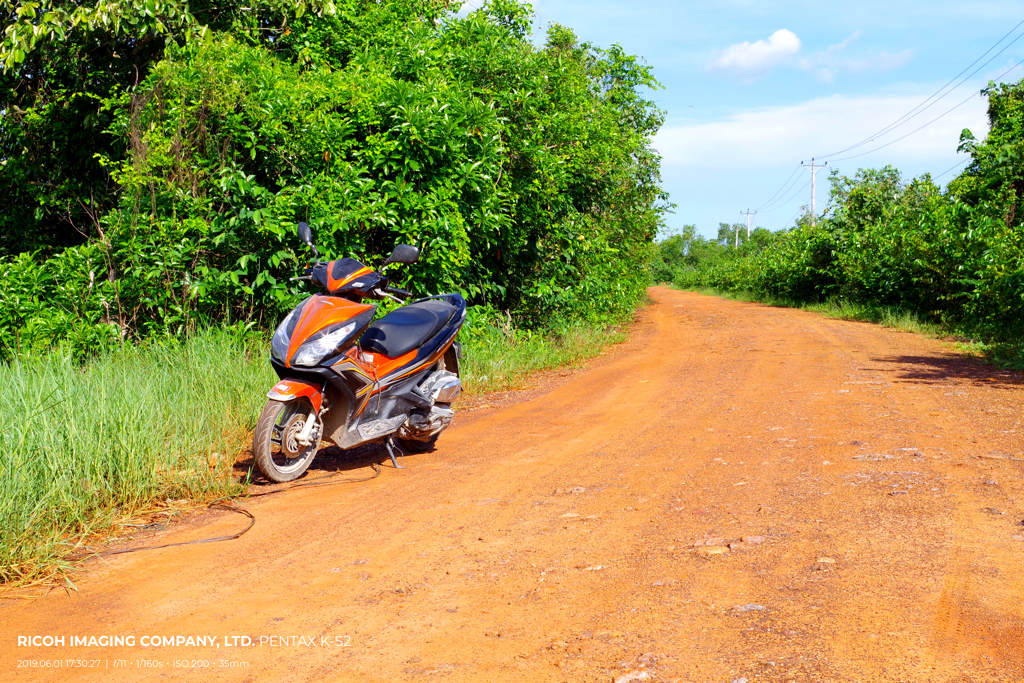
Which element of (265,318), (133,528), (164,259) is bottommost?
(133,528)

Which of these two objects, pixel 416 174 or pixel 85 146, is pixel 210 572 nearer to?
pixel 416 174

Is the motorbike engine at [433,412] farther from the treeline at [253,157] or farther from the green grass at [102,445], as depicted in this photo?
the treeline at [253,157]

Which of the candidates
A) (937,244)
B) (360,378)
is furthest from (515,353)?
(937,244)

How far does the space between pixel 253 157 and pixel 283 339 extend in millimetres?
3753

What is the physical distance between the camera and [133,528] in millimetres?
4438

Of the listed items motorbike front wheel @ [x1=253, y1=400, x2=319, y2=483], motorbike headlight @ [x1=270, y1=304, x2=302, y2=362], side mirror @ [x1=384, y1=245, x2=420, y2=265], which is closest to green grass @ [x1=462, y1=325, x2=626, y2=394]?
side mirror @ [x1=384, y1=245, x2=420, y2=265]

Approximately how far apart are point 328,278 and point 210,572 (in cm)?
232

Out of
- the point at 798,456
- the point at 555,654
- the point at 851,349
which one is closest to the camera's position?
the point at 555,654

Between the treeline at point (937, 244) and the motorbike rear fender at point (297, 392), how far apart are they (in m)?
10.8

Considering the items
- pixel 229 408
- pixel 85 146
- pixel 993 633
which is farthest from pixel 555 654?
pixel 85 146

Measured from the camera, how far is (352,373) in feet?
17.5

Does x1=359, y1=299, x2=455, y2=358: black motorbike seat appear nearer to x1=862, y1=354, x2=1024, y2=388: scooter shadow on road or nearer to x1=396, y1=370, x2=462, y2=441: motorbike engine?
x1=396, y1=370, x2=462, y2=441: motorbike engine

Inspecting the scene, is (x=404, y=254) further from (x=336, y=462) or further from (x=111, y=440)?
(x=111, y=440)

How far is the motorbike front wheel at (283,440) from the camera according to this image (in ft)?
16.3
